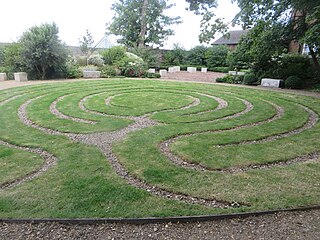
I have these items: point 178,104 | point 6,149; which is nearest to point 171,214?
point 6,149

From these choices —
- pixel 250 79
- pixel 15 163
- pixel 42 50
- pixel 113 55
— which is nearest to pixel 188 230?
pixel 15 163

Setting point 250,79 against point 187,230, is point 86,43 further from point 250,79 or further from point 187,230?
point 187,230

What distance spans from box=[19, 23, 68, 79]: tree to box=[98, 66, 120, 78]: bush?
3011 millimetres

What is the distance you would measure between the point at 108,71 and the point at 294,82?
41.9 feet

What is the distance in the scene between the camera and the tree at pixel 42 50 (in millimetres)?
15125

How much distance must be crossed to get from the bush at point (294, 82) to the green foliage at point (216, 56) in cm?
1657

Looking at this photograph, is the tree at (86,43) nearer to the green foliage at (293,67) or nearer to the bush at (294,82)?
A: the green foliage at (293,67)

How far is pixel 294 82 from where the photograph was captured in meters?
13.4

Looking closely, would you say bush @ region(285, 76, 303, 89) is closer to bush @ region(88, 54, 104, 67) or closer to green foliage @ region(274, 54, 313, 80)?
green foliage @ region(274, 54, 313, 80)

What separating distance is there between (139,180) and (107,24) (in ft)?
111

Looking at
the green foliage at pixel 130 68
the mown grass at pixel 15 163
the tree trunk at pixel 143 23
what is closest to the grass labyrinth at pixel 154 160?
the mown grass at pixel 15 163

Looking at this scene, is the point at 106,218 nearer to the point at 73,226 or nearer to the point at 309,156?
the point at 73,226

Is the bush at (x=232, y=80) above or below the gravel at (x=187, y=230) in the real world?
above

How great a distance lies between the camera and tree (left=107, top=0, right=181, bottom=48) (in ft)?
103
